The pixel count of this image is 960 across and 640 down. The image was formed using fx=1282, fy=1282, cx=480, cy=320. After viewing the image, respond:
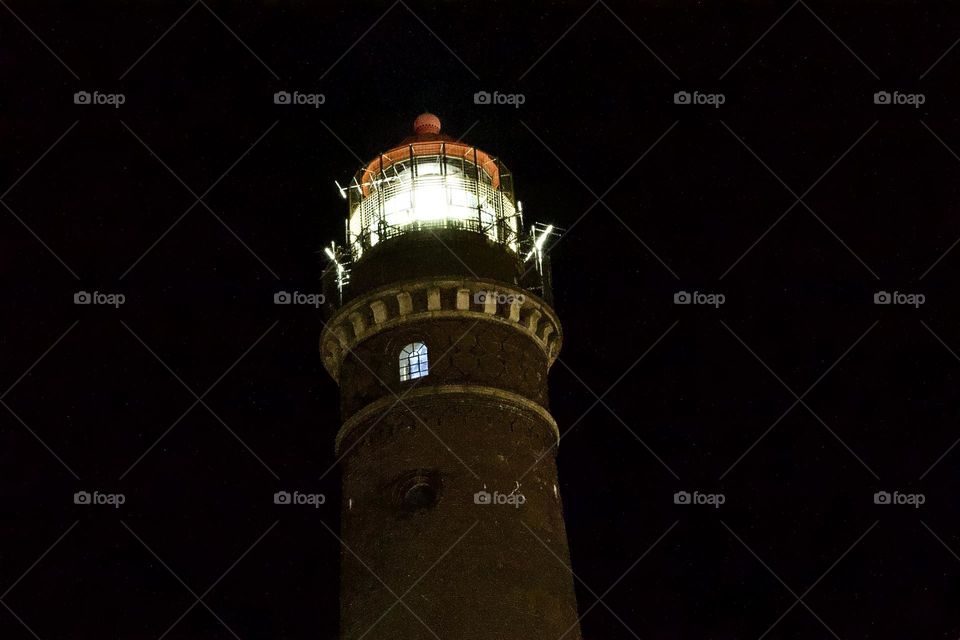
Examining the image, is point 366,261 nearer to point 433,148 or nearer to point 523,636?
point 433,148

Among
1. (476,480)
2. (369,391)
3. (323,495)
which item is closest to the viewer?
(476,480)

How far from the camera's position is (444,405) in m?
30.0

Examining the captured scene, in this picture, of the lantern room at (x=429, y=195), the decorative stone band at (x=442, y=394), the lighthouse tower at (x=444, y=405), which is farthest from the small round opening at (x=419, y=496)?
the lantern room at (x=429, y=195)

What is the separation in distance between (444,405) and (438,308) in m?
2.62

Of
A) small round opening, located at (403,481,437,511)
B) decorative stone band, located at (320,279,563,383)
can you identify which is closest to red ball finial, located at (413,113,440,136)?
decorative stone band, located at (320,279,563,383)

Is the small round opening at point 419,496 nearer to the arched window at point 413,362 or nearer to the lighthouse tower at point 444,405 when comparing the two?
the lighthouse tower at point 444,405

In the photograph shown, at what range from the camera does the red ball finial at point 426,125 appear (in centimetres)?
3550

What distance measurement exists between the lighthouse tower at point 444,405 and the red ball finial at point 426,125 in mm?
237

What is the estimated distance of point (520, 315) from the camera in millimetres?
32062

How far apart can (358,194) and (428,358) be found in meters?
6.33

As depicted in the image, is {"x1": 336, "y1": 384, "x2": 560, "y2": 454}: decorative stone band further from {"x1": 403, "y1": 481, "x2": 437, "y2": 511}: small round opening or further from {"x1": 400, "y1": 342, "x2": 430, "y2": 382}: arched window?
{"x1": 403, "y1": 481, "x2": 437, "y2": 511}: small round opening

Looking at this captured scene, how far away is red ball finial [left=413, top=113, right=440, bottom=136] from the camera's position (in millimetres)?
35500

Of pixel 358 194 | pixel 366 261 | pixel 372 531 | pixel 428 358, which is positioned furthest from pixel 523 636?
pixel 358 194

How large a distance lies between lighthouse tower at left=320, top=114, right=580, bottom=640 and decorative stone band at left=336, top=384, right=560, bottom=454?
0.11 ft
